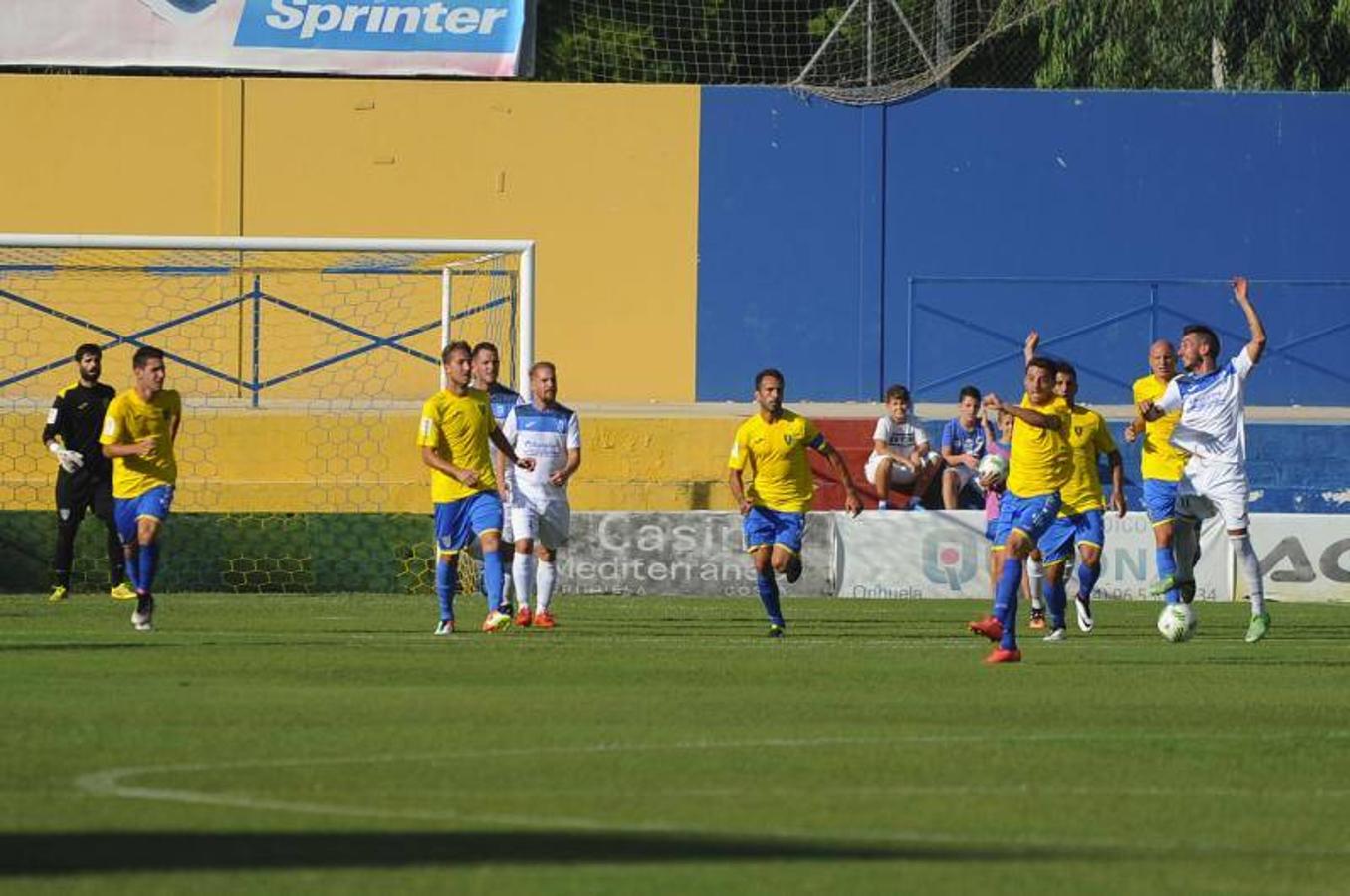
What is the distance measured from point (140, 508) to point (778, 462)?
4424 mm

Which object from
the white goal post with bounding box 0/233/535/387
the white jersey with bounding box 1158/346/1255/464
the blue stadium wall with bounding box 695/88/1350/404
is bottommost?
the white jersey with bounding box 1158/346/1255/464

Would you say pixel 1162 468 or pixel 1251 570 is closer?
pixel 1251 570

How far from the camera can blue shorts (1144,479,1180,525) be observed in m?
18.3

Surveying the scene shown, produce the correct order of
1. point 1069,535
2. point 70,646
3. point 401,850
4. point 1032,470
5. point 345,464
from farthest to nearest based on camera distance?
point 345,464 → point 1069,535 → point 1032,470 → point 70,646 → point 401,850

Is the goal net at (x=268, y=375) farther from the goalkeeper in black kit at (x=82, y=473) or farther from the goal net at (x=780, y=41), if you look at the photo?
the goal net at (x=780, y=41)

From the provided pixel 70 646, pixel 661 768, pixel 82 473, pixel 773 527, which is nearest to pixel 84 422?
pixel 82 473

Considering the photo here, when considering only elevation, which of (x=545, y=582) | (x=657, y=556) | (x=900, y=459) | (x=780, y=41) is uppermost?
(x=780, y=41)

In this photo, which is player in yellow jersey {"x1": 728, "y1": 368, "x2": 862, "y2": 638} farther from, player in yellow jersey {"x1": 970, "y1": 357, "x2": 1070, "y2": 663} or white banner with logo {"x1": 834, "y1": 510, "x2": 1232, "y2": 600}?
white banner with logo {"x1": 834, "y1": 510, "x2": 1232, "y2": 600}

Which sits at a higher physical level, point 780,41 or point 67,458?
point 780,41

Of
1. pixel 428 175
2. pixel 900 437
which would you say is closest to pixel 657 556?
pixel 900 437

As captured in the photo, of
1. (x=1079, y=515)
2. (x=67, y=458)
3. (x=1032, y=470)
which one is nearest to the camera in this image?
(x=1032, y=470)

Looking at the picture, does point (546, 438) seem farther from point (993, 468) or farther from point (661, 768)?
point (661, 768)

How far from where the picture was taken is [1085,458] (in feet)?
59.8

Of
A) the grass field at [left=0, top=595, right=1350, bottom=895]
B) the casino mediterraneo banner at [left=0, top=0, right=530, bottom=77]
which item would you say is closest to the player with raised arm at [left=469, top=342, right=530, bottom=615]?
the grass field at [left=0, top=595, right=1350, bottom=895]
